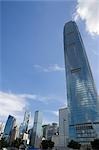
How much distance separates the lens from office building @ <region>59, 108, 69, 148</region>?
5738 inches

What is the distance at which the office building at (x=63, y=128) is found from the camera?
14575 centimetres

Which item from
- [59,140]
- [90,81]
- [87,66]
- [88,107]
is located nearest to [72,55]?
[87,66]

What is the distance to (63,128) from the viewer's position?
512ft

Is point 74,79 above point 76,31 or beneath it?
beneath

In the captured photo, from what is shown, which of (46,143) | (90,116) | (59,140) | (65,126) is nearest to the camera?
(46,143)

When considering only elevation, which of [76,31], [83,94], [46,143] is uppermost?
[76,31]

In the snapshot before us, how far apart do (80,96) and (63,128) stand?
32.5 m

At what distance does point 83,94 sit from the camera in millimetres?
139750

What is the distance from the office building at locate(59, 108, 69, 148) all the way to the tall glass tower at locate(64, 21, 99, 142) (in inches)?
417

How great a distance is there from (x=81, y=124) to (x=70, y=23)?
84.7m

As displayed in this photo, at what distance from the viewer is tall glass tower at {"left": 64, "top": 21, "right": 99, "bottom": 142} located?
134 meters

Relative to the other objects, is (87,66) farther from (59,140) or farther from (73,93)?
(59,140)

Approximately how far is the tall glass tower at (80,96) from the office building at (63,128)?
10597 mm

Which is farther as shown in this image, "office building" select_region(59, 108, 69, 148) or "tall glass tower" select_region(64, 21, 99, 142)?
"office building" select_region(59, 108, 69, 148)
